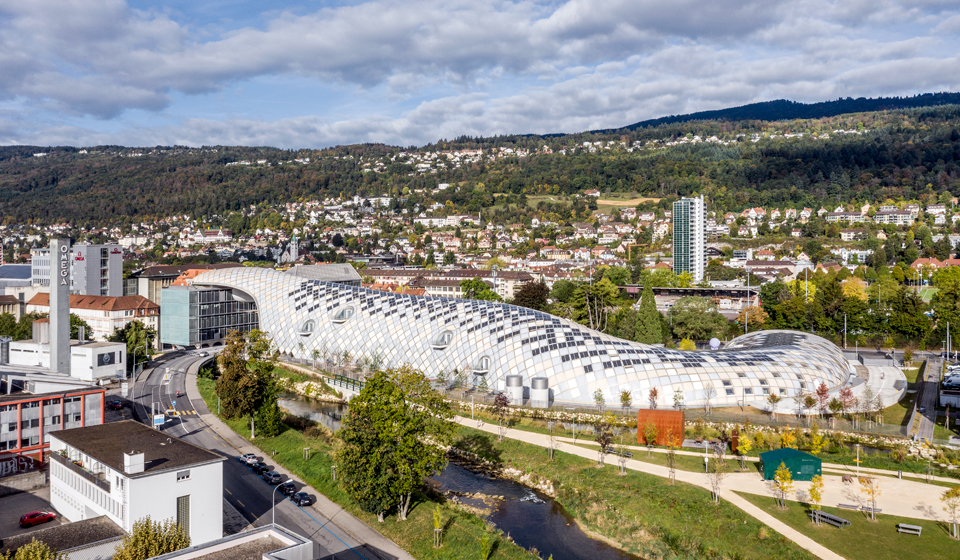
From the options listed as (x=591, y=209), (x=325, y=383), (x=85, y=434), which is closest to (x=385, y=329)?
(x=325, y=383)

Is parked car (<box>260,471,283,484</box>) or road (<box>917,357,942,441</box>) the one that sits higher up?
road (<box>917,357,942,441</box>)

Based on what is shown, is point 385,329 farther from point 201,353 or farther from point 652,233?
point 652,233

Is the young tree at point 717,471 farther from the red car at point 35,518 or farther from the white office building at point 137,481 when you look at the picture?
the red car at point 35,518

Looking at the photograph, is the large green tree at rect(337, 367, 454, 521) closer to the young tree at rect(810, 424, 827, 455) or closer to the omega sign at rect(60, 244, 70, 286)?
the young tree at rect(810, 424, 827, 455)

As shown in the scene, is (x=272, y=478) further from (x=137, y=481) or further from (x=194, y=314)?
(x=194, y=314)

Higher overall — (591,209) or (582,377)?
(591,209)

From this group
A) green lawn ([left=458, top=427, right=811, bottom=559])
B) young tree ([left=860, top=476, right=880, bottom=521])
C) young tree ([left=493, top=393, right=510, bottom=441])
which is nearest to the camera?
green lawn ([left=458, top=427, right=811, bottom=559])

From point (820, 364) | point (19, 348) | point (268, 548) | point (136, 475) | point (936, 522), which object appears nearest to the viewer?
point (268, 548)

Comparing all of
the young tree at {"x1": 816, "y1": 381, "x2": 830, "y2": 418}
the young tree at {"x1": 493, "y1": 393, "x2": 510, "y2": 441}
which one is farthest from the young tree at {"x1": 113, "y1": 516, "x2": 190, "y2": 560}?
the young tree at {"x1": 816, "y1": 381, "x2": 830, "y2": 418}
